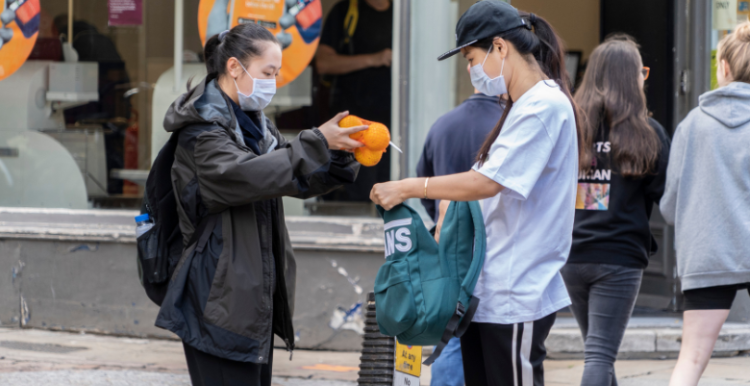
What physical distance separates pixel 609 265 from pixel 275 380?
224cm

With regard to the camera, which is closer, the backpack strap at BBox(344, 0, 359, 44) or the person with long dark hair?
the person with long dark hair

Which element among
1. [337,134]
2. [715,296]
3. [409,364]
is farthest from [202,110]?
[715,296]

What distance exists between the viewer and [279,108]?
234 inches

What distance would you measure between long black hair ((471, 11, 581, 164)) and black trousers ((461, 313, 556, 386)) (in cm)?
52

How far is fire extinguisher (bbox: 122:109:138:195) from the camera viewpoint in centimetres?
638

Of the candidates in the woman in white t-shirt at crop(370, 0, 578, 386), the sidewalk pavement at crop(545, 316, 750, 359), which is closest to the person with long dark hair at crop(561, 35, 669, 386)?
the woman in white t-shirt at crop(370, 0, 578, 386)

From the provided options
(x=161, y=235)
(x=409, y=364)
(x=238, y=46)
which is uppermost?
(x=238, y=46)

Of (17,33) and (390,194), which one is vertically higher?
(17,33)

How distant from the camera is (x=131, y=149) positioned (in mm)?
6398

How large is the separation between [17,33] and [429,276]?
5226 mm

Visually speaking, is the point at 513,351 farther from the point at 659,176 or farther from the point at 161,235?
A: the point at 659,176

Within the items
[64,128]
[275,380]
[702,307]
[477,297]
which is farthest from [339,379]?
[64,128]

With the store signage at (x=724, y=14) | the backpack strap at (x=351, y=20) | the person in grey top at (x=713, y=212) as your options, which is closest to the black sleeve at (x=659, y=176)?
the person in grey top at (x=713, y=212)

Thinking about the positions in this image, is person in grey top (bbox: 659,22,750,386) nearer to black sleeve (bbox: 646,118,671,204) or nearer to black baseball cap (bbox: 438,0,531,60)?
black sleeve (bbox: 646,118,671,204)
